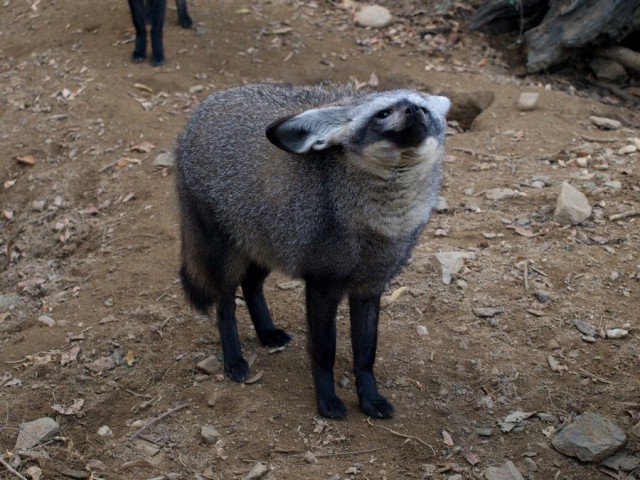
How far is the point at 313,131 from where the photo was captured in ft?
14.5

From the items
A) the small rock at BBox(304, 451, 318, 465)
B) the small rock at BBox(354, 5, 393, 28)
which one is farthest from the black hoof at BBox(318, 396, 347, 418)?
the small rock at BBox(354, 5, 393, 28)

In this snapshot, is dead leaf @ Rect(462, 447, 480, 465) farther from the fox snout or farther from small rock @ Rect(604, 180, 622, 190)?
small rock @ Rect(604, 180, 622, 190)

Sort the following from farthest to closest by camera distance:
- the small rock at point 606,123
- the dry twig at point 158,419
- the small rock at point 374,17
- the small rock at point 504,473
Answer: the small rock at point 374,17 → the small rock at point 606,123 → the dry twig at point 158,419 → the small rock at point 504,473

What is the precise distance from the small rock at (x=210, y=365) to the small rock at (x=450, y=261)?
5.40 feet

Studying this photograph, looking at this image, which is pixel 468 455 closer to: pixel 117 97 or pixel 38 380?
pixel 38 380

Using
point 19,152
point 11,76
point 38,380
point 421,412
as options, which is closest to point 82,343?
point 38,380

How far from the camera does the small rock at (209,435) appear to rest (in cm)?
480

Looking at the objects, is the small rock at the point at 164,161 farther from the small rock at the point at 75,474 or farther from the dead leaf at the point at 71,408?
the small rock at the point at 75,474

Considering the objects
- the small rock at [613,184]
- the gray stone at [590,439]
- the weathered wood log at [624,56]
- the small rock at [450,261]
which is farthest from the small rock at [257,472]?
the weathered wood log at [624,56]

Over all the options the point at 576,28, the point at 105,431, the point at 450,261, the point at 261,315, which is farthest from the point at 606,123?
the point at 105,431

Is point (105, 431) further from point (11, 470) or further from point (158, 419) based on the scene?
A: point (11, 470)

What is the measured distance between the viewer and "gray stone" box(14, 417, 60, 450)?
480cm

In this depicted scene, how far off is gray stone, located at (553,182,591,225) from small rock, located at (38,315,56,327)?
3702 mm

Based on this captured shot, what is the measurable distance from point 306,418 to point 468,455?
932 mm
